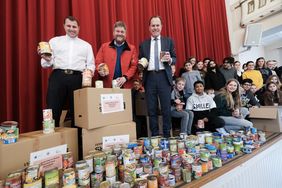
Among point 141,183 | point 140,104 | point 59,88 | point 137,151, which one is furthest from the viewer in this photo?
point 140,104

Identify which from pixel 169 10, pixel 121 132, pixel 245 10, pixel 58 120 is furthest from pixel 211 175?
pixel 245 10

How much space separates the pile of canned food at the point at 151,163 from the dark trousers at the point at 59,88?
0.51 metres

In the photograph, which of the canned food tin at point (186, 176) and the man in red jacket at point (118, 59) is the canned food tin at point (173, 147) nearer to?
the canned food tin at point (186, 176)

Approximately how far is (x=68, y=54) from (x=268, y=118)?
2155mm

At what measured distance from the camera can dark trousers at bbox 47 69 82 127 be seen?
4.66 feet

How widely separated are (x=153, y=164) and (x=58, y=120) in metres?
0.80

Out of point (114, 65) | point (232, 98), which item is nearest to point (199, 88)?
point (232, 98)

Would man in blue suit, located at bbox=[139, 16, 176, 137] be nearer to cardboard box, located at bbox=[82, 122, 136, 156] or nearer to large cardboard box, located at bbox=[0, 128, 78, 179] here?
cardboard box, located at bbox=[82, 122, 136, 156]

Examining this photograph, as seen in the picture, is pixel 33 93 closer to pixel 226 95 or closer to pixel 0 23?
Answer: pixel 0 23

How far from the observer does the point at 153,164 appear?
43.5 inches

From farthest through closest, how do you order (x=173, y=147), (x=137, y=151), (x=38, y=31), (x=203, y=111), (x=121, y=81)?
(x=203, y=111) < (x=38, y=31) < (x=121, y=81) < (x=173, y=147) < (x=137, y=151)

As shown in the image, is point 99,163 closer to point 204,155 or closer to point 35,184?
point 35,184

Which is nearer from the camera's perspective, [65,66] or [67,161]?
[67,161]

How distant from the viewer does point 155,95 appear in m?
1.68
